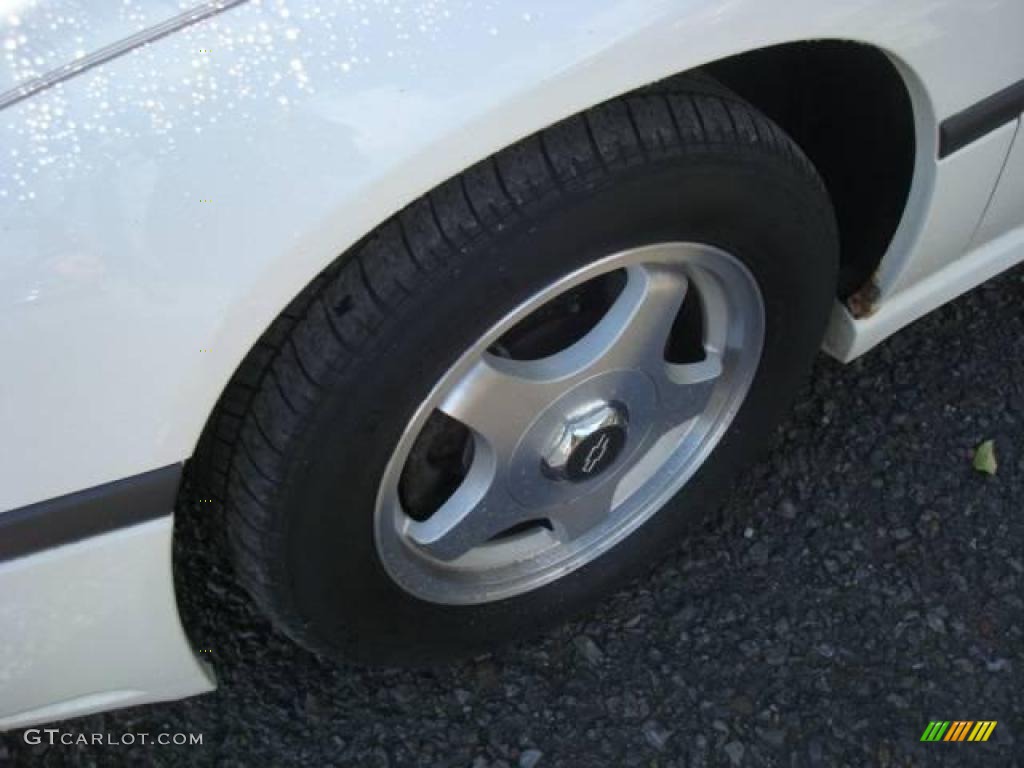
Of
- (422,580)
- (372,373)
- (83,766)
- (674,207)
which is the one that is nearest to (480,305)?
(372,373)

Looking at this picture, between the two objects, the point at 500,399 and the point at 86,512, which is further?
the point at 500,399

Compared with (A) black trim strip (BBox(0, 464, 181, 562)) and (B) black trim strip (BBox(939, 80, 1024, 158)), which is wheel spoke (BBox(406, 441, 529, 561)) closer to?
(A) black trim strip (BBox(0, 464, 181, 562))

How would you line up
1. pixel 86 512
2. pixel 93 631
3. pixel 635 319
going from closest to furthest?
pixel 86 512
pixel 93 631
pixel 635 319

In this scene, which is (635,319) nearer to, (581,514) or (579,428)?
(579,428)

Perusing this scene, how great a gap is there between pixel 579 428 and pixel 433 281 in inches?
16.1

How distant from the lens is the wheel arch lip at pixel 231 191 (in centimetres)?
116

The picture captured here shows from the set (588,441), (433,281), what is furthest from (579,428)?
(433,281)

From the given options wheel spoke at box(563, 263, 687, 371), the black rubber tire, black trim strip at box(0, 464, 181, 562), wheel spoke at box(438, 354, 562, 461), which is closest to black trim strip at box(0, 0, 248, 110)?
the black rubber tire

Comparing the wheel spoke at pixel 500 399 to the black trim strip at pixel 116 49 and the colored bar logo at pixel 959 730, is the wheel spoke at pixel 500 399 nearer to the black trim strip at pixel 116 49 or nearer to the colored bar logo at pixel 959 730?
the black trim strip at pixel 116 49

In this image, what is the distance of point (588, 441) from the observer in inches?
67.0

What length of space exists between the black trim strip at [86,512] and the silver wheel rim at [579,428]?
0.27 m

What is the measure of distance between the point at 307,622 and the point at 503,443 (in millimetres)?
349

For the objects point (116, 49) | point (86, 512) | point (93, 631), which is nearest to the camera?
point (116, 49)

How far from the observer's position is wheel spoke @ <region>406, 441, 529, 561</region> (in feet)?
5.53
